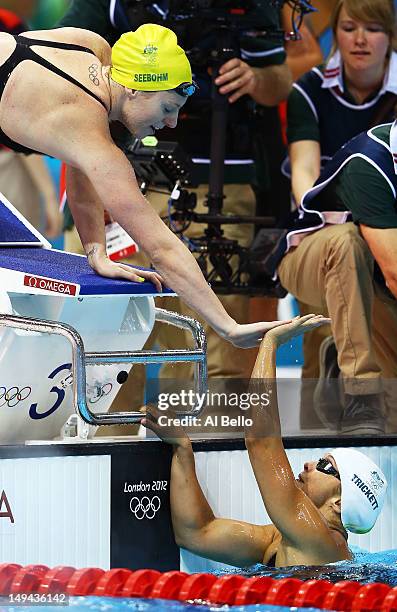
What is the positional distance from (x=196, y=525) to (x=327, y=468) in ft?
1.31

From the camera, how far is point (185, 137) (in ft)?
16.1

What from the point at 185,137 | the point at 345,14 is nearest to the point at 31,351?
the point at 185,137

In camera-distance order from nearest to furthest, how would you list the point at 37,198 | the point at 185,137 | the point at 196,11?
1. the point at 196,11
2. the point at 185,137
3. the point at 37,198

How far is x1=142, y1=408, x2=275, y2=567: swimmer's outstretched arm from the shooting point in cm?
373

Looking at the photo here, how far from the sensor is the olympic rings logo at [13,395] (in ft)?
11.8

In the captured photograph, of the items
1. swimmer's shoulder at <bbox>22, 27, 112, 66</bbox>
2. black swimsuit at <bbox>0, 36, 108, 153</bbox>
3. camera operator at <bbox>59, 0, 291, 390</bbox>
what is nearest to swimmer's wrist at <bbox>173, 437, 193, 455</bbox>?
camera operator at <bbox>59, 0, 291, 390</bbox>

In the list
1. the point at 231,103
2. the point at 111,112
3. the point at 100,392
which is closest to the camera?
the point at 111,112

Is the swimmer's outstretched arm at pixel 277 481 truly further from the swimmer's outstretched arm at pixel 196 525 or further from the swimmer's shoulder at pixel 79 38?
the swimmer's shoulder at pixel 79 38

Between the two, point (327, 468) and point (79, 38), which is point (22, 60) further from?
point (327, 468)

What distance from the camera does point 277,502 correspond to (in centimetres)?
365

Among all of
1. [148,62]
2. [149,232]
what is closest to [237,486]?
[149,232]

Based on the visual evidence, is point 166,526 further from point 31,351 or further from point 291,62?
point 291,62

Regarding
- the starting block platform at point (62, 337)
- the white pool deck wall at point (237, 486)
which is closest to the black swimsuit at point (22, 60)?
the starting block platform at point (62, 337)

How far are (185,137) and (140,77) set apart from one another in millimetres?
1447
